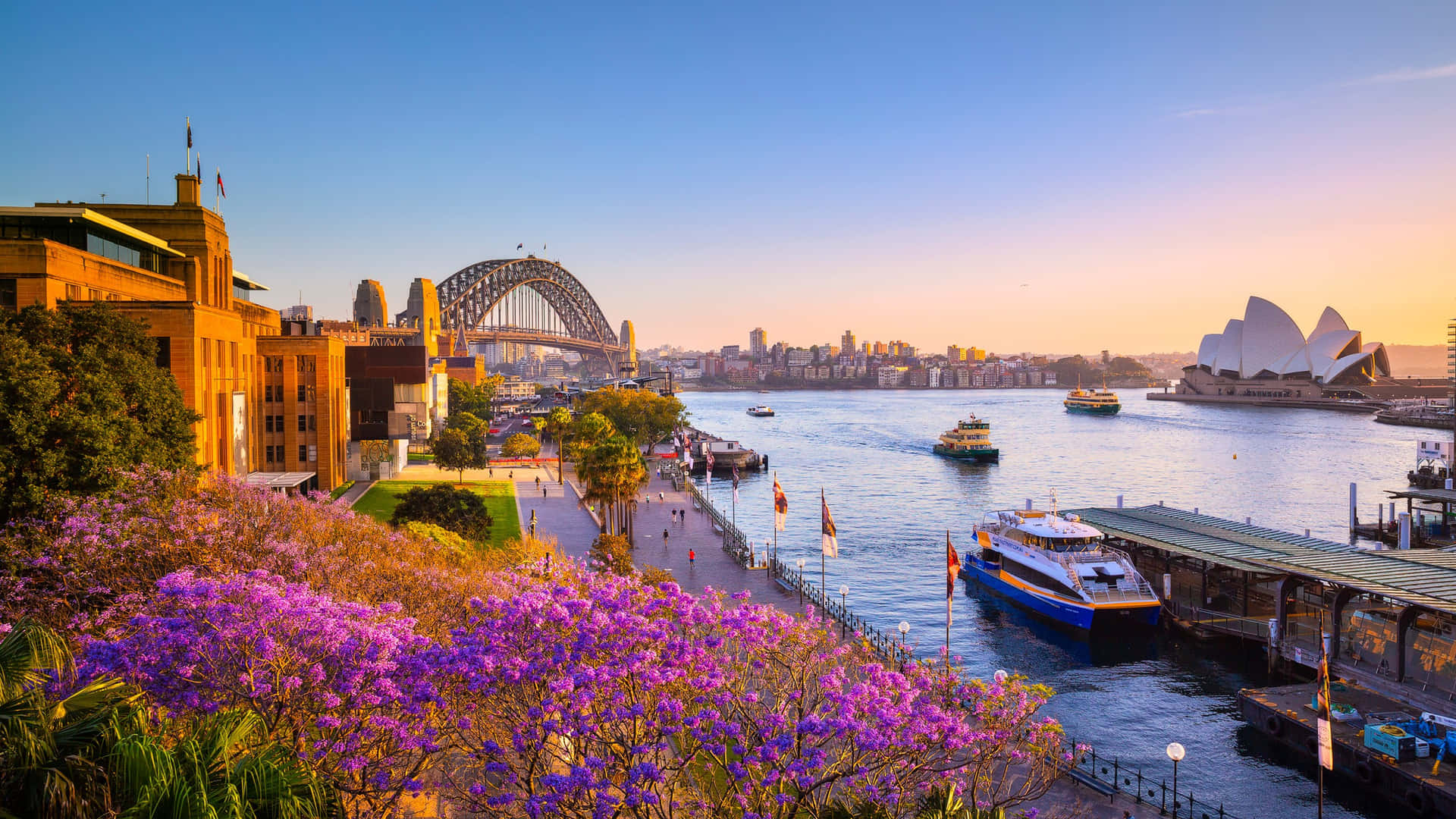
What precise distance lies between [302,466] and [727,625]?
5176 centimetres

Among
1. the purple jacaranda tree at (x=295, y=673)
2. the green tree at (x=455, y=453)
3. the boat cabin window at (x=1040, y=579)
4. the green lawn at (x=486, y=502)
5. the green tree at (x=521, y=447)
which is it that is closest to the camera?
the purple jacaranda tree at (x=295, y=673)

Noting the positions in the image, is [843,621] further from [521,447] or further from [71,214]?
[521,447]

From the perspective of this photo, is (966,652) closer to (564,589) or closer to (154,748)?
(564,589)

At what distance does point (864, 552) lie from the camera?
55.8 m

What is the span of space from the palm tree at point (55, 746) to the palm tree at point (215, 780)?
0.94 feet

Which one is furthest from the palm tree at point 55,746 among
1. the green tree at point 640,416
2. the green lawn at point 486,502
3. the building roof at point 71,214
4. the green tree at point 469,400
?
the green tree at point 469,400

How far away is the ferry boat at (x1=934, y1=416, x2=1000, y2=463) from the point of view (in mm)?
107875

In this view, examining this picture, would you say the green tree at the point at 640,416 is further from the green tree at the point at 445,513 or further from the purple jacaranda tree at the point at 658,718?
the purple jacaranda tree at the point at 658,718

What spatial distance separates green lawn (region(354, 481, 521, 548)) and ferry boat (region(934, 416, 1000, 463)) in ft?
196

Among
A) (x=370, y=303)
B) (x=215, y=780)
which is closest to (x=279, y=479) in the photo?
(x=215, y=780)

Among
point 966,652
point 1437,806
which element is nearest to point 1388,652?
point 1437,806

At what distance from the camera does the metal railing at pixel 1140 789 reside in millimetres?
20766

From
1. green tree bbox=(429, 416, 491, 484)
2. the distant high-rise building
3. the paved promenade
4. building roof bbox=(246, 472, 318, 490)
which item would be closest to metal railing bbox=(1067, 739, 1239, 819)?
the paved promenade

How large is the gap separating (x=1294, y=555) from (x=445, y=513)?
120ft
